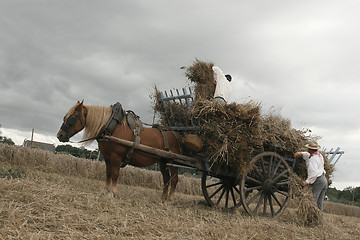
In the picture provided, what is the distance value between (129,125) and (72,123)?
110 cm

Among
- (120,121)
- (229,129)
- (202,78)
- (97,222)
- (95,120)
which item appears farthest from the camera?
(202,78)

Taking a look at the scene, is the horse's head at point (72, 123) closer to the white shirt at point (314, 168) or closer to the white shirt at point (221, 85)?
the white shirt at point (221, 85)

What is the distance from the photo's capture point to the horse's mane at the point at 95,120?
6.13m

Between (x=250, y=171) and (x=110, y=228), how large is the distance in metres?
3.80

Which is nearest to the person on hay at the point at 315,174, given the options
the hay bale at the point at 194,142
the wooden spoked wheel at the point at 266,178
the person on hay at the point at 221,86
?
the wooden spoked wheel at the point at 266,178

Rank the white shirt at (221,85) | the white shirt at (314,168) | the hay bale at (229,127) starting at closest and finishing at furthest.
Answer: the hay bale at (229,127), the white shirt at (314,168), the white shirt at (221,85)

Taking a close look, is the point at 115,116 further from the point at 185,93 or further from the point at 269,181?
the point at 269,181

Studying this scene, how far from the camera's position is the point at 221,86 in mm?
6555

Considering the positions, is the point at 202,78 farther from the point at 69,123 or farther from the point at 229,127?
the point at 69,123

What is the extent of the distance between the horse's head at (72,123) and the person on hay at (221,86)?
8.84 ft

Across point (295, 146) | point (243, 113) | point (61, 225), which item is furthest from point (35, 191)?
point (295, 146)

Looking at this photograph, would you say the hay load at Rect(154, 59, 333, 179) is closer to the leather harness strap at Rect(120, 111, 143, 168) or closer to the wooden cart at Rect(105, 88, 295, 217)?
the wooden cart at Rect(105, 88, 295, 217)

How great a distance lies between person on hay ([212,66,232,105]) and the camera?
21.0 feet

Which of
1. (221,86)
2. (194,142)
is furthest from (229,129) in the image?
(221,86)
